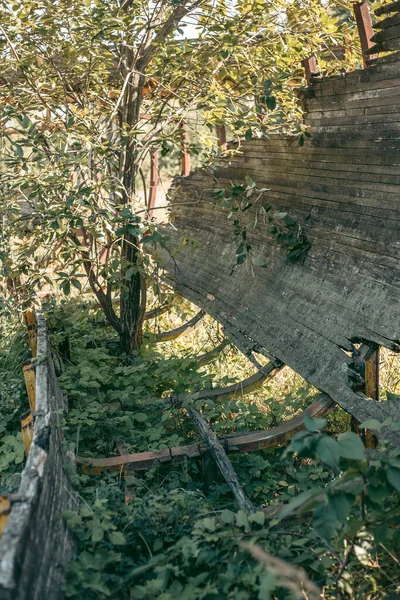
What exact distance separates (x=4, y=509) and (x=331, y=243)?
312 centimetres

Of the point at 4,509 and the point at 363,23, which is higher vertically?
the point at 363,23

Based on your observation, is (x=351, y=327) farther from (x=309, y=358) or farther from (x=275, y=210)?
(x=275, y=210)

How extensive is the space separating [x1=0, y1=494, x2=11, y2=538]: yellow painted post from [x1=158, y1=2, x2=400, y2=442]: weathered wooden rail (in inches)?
76.0

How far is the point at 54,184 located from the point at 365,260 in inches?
91.4

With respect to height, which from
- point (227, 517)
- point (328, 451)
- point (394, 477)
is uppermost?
point (328, 451)

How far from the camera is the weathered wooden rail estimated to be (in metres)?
4.07

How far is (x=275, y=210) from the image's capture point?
567 cm

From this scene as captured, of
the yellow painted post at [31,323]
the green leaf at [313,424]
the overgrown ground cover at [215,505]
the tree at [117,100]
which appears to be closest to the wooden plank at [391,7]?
the tree at [117,100]

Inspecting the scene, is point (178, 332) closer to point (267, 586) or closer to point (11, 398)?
point (11, 398)

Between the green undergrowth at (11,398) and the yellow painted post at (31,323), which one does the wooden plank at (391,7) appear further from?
the yellow painted post at (31,323)

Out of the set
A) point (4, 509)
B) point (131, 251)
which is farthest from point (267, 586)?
point (131, 251)

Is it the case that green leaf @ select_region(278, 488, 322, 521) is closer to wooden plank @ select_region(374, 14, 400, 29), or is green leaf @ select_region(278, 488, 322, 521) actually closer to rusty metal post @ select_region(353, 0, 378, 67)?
wooden plank @ select_region(374, 14, 400, 29)

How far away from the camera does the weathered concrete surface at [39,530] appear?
2.17 meters

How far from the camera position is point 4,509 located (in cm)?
237
